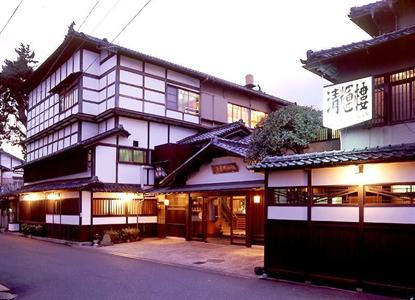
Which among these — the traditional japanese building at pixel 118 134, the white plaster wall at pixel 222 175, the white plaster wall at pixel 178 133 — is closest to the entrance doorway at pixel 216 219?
the traditional japanese building at pixel 118 134

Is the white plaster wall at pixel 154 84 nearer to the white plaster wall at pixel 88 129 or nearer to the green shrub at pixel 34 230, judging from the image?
the white plaster wall at pixel 88 129

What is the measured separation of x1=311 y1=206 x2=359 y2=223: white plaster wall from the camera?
12.1m

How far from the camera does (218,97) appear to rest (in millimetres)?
34094

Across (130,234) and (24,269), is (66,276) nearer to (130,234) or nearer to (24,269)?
(24,269)

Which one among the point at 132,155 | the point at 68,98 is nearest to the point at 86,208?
the point at 132,155

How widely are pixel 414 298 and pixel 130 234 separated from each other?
1929 cm

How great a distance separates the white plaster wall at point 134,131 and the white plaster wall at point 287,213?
15.9m

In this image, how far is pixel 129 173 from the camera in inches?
1101

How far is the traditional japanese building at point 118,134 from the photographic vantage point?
26.1 metres

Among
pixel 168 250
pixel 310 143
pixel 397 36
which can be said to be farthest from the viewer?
pixel 168 250

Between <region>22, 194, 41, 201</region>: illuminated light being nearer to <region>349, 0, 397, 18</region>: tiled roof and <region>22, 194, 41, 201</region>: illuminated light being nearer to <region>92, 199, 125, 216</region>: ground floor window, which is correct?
<region>92, 199, 125, 216</region>: ground floor window

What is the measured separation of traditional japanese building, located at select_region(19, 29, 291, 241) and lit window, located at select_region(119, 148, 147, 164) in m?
0.07

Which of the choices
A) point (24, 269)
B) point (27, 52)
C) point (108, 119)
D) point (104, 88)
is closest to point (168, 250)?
point (24, 269)

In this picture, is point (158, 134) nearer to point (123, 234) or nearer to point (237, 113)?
point (123, 234)
